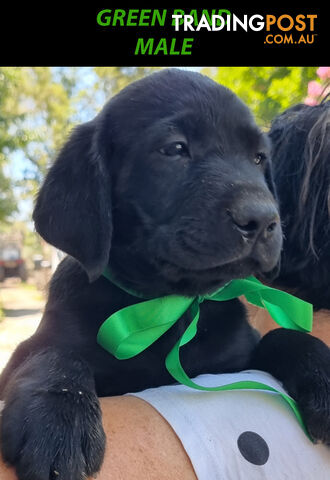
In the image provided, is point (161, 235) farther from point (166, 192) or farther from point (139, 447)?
point (139, 447)

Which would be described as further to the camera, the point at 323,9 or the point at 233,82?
the point at 233,82

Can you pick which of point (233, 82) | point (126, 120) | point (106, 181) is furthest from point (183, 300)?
point (233, 82)

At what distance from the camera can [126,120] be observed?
1.93m

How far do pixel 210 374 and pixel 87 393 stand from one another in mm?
469

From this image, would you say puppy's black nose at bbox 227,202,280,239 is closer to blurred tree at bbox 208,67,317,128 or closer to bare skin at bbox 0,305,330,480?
bare skin at bbox 0,305,330,480

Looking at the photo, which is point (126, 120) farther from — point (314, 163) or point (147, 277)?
point (314, 163)

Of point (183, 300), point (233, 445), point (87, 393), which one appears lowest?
point (233, 445)

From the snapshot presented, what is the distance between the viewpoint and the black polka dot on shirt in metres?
1.40

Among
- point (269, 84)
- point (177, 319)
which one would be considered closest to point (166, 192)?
point (177, 319)

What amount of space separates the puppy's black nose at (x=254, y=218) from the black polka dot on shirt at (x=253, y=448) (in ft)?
1.75

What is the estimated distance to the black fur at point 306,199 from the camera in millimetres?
2082

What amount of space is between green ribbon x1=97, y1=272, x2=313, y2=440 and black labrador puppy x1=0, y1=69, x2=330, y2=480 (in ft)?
0.19

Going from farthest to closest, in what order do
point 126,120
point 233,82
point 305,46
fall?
point 233,82, point 305,46, point 126,120

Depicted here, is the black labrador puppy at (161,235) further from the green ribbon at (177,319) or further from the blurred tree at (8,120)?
the blurred tree at (8,120)
